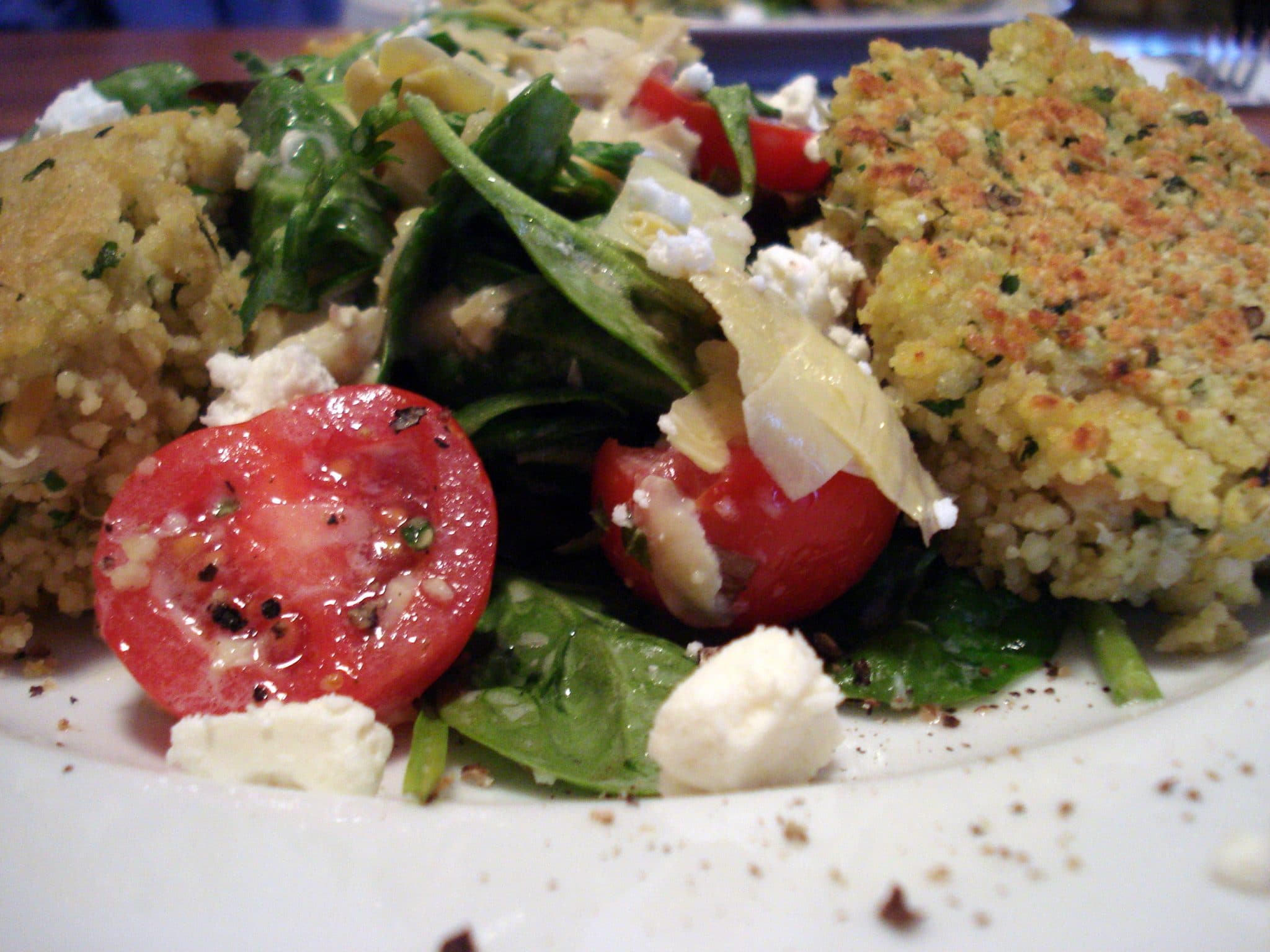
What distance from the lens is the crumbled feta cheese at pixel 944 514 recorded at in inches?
66.9

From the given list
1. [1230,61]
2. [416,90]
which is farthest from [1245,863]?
[1230,61]

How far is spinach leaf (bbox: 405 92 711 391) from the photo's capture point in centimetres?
185

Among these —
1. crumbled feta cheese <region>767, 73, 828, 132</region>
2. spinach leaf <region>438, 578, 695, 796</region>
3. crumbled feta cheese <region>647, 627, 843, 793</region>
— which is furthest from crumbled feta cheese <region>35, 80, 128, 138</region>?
crumbled feta cheese <region>647, 627, 843, 793</region>

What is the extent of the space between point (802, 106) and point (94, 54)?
594 cm

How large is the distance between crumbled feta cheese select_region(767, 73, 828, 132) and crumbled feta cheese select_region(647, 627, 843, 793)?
1.66 meters

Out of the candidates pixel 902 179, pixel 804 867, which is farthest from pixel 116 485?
pixel 902 179

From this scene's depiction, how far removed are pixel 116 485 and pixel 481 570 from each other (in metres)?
0.71

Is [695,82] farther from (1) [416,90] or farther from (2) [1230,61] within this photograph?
(2) [1230,61]

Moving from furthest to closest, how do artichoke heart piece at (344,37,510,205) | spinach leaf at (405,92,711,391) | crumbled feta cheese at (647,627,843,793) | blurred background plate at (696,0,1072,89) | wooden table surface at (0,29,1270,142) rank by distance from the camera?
1. wooden table surface at (0,29,1270,142)
2. blurred background plate at (696,0,1072,89)
3. artichoke heart piece at (344,37,510,205)
4. spinach leaf at (405,92,711,391)
5. crumbled feta cheese at (647,627,843,793)

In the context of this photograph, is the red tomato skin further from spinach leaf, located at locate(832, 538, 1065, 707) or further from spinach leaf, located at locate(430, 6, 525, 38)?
spinach leaf, located at locate(430, 6, 525, 38)

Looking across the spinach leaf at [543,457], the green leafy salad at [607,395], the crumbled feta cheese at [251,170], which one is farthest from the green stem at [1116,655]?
the crumbled feta cheese at [251,170]

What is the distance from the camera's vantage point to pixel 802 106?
2531 millimetres

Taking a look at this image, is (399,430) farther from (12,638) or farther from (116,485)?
(12,638)

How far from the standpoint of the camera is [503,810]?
4.16 ft
